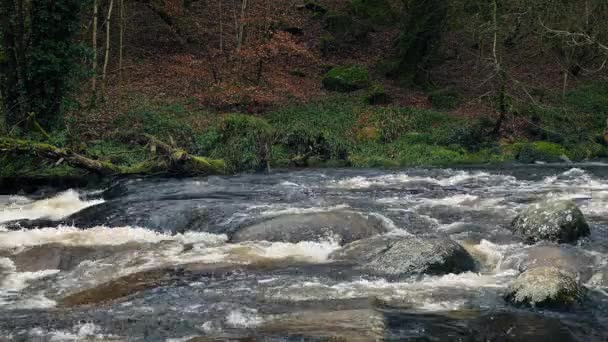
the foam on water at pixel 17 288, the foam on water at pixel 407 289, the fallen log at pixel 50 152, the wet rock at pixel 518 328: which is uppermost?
the fallen log at pixel 50 152

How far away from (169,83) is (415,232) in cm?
1717

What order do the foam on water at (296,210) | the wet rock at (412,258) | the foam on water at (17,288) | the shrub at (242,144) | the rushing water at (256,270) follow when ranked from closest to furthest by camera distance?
1. the rushing water at (256,270)
2. the foam on water at (17,288)
3. the wet rock at (412,258)
4. the foam on water at (296,210)
5. the shrub at (242,144)

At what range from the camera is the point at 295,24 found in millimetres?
31453

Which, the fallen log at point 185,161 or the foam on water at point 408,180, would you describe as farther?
the fallen log at point 185,161

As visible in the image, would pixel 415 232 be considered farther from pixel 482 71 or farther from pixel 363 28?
pixel 363 28

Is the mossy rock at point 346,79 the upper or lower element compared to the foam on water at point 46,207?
upper

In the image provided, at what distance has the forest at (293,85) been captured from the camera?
721 inches

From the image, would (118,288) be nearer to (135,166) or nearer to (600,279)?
(600,279)

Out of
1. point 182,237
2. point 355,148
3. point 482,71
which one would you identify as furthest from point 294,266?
point 482,71

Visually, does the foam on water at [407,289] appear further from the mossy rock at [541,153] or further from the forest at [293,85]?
the mossy rock at [541,153]

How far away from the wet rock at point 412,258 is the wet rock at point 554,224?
1.89 m

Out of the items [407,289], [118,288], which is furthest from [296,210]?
[118,288]

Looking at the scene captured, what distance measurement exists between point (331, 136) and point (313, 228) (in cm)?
990

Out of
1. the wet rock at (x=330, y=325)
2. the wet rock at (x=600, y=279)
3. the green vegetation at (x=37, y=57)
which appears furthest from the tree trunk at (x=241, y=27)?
the wet rock at (x=330, y=325)
